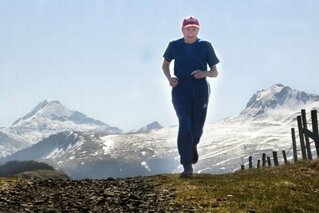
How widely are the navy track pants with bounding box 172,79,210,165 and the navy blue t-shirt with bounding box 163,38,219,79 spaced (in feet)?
1.06

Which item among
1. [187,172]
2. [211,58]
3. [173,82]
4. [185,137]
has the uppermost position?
[211,58]

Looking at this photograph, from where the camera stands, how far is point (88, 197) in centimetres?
1234

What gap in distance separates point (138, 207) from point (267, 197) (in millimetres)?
Answer: 2782

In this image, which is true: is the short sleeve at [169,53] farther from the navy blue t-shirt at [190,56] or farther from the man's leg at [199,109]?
the man's leg at [199,109]

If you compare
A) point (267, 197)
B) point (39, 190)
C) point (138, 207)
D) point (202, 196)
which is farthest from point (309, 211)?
point (39, 190)

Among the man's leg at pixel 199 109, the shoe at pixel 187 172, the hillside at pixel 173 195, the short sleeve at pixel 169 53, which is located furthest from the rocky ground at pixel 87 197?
the short sleeve at pixel 169 53

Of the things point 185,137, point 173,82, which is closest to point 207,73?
point 173,82

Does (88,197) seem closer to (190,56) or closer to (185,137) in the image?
(185,137)

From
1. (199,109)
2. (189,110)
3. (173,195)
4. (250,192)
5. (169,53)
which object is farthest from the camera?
(169,53)

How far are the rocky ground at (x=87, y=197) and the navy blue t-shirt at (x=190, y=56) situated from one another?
10.8 ft

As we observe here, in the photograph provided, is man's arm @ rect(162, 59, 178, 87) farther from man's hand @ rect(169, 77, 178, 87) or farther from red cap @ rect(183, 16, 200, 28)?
red cap @ rect(183, 16, 200, 28)

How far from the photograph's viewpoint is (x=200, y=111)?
15.7m

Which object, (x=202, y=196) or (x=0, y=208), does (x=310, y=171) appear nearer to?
(x=202, y=196)

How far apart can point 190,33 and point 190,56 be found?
66 cm
